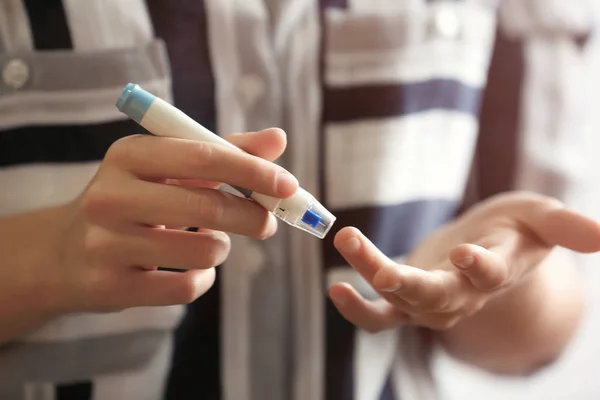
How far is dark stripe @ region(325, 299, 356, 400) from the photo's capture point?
1.49 feet

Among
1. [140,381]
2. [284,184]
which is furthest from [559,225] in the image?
[140,381]

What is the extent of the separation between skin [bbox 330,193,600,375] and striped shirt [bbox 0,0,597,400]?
0.20 ft

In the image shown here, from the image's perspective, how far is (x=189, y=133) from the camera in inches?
11.1

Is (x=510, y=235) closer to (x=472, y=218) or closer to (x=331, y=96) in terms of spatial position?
(x=472, y=218)

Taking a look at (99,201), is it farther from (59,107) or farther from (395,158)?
(395,158)

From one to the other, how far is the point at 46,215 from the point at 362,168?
0.22 metres

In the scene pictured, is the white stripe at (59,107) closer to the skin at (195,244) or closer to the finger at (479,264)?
the skin at (195,244)

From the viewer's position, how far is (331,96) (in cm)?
44

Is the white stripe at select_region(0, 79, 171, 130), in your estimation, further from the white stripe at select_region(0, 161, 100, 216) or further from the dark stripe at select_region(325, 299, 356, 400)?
the dark stripe at select_region(325, 299, 356, 400)

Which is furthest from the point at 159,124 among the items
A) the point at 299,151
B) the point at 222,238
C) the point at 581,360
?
the point at 581,360

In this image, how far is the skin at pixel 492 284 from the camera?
299mm

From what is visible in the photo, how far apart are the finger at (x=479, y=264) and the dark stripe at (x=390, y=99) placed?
6.7 inches

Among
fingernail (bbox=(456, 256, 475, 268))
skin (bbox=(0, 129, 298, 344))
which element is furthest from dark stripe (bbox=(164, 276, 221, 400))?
fingernail (bbox=(456, 256, 475, 268))

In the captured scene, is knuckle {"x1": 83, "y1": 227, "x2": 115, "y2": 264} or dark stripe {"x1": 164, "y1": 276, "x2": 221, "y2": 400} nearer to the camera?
knuckle {"x1": 83, "y1": 227, "x2": 115, "y2": 264}
